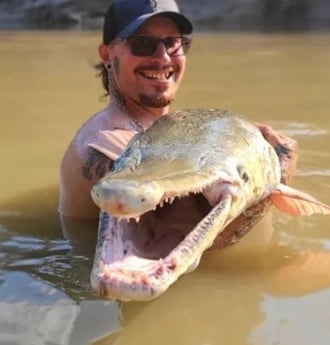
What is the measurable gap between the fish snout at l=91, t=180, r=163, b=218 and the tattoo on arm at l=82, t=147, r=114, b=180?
1.04m

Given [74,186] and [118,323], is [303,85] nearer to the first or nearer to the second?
[74,186]

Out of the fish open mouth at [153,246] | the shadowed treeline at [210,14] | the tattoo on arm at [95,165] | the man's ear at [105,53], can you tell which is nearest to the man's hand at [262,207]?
the fish open mouth at [153,246]

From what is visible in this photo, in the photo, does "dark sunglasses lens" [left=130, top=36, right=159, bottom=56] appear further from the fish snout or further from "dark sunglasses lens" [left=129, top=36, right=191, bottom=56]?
the fish snout

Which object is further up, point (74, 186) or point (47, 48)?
point (74, 186)

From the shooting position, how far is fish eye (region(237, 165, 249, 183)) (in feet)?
8.66

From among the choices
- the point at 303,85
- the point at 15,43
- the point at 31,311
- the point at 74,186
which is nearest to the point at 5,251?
the point at 74,186

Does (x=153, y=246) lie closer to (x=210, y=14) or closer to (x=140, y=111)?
(x=140, y=111)

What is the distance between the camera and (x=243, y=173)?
2662mm

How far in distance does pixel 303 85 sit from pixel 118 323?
5.30 meters

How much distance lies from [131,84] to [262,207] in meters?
0.87

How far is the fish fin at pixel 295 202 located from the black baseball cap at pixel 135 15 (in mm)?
854

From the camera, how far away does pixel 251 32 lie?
14.2 metres

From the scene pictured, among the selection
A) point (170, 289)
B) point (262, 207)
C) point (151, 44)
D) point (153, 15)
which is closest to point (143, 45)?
point (151, 44)

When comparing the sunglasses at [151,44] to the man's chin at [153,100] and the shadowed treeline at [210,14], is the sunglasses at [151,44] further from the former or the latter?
the shadowed treeline at [210,14]
